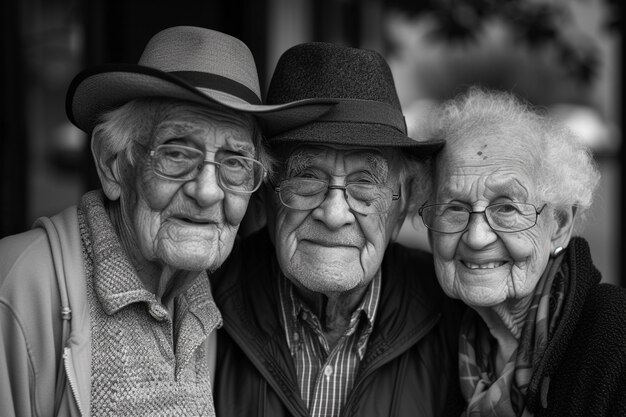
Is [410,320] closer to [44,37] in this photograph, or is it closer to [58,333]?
[58,333]

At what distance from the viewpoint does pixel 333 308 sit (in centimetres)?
270

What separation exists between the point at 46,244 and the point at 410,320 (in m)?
1.22

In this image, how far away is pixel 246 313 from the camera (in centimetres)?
272

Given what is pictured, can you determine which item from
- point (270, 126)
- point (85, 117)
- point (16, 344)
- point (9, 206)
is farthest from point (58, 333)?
point (9, 206)

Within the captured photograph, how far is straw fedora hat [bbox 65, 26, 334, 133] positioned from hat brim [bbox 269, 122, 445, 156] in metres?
0.04

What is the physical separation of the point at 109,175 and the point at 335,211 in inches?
28.0

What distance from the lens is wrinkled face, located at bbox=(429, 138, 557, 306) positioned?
2486mm

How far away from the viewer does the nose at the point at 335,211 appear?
8.27 feet

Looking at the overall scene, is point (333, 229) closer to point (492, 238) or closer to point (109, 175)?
point (492, 238)

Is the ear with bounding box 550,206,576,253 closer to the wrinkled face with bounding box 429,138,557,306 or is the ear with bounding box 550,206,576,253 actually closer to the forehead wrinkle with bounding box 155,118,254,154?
the wrinkled face with bounding box 429,138,557,306

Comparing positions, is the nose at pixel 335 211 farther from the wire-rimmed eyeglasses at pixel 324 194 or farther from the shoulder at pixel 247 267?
the shoulder at pixel 247 267

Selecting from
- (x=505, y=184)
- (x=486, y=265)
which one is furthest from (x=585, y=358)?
(x=505, y=184)

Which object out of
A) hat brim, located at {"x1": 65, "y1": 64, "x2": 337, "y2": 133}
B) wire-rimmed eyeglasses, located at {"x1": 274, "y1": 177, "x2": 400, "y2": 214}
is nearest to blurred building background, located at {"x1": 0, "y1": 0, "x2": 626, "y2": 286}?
wire-rimmed eyeglasses, located at {"x1": 274, "y1": 177, "x2": 400, "y2": 214}

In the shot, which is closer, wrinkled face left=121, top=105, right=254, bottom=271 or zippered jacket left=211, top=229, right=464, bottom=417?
wrinkled face left=121, top=105, right=254, bottom=271
